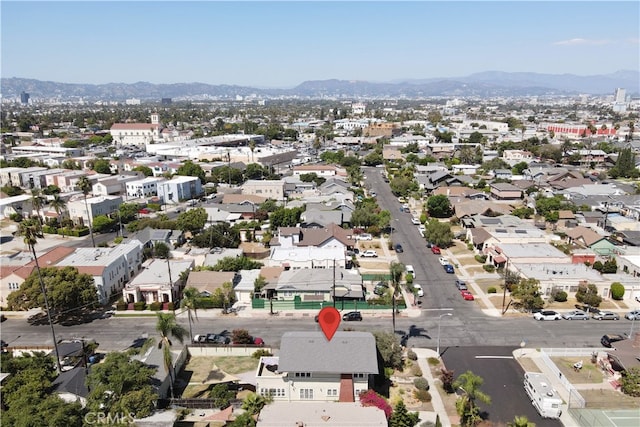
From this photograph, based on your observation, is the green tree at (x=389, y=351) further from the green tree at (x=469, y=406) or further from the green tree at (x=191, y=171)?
the green tree at (x=191, y=171)

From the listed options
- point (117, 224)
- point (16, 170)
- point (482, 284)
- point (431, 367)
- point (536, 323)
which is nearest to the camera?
point (431, 367)

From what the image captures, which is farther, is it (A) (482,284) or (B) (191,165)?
(B) (191,165)

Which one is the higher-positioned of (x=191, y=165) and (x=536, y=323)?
(x=191, y=165)

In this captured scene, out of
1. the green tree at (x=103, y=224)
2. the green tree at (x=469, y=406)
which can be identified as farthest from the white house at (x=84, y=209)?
the green tree at (x=469, y=406)

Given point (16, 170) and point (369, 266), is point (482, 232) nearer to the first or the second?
point (369, 266)

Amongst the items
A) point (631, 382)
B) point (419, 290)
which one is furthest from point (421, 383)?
point (419, 290)

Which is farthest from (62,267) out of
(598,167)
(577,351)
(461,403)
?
(598,167)
